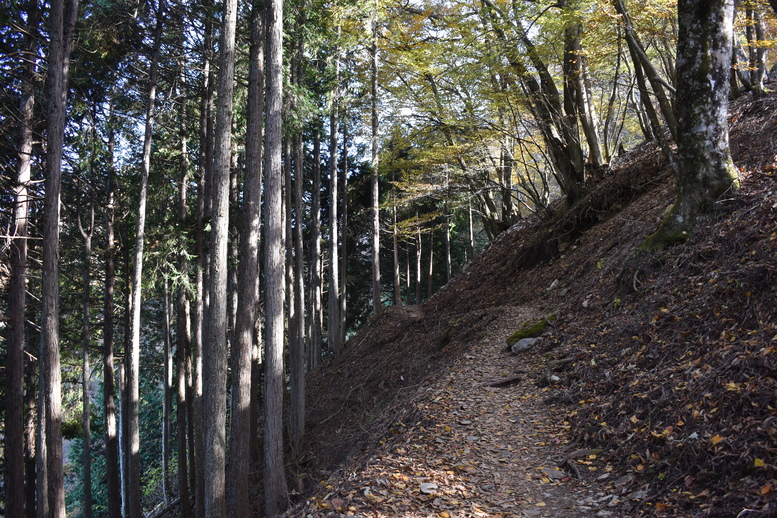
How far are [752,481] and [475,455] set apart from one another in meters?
2.33

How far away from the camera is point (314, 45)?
1170 centimetres

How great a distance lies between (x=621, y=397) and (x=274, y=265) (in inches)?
204

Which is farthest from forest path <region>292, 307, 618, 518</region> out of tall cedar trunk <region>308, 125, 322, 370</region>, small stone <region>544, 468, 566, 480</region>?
tall cedar trunk <region>308, 125, 322, 370</region>

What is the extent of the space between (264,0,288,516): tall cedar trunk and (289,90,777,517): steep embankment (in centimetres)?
174

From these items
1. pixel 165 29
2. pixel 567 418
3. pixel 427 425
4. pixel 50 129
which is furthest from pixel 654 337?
pixel 165 29

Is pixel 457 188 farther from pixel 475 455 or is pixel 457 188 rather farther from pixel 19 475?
pixel 19 475

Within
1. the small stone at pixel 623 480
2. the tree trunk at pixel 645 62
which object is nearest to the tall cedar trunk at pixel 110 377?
the tree trunk at pixel 645 62

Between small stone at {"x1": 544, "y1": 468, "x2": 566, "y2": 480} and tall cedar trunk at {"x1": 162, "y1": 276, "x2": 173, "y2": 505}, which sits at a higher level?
small stone at {"x1": 544, "y1": 468, "x2": 566, "y2": 480}

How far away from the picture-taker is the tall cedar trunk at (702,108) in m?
5.88

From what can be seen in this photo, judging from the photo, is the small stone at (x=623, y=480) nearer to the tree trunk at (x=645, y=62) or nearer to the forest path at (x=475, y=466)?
the forest path at (x=475, y=466)

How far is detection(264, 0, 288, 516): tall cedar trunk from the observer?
24.7 ft

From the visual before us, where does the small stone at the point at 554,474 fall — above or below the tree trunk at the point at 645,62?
below

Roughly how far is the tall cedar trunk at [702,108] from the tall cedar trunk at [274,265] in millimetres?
5651

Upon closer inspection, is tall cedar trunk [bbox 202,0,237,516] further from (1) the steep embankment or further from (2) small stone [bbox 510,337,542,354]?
(2) small stone [bbox 510,337,542,354]
